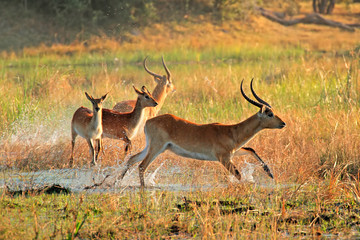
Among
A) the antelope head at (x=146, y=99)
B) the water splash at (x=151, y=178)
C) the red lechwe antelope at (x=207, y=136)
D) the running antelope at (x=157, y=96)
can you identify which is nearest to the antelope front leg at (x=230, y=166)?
the red lechwe antelope at (x=207, y=136)

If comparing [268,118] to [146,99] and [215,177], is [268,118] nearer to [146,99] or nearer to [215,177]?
[215,177]

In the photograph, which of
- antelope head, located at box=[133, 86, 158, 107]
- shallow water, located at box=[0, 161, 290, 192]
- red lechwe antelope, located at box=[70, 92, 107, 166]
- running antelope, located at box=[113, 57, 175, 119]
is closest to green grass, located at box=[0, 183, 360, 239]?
shallow water, located at box=[0, 161, 290, 192]

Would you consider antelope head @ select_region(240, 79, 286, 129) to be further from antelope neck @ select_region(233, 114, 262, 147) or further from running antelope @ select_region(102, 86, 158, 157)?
running antelope @ select_region(102, 86, 158, 157)

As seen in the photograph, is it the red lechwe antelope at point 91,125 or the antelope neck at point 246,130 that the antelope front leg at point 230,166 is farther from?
→ the red lechwe antelope at point 91,125

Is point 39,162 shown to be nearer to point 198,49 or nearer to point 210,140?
point 210,140

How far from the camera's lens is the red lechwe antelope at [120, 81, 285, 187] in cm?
566

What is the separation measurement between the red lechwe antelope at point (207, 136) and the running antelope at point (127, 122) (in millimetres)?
1020

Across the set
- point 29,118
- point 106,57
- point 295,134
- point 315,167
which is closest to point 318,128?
point 295,134

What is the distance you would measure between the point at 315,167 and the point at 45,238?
3.43 meters

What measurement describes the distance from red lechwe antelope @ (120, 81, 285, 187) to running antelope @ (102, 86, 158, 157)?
1020mm

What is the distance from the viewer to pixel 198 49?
23016 millimetres

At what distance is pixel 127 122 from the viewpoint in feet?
22.5

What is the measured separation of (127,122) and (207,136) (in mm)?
1475

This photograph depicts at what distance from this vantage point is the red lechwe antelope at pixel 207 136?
5656 mm
